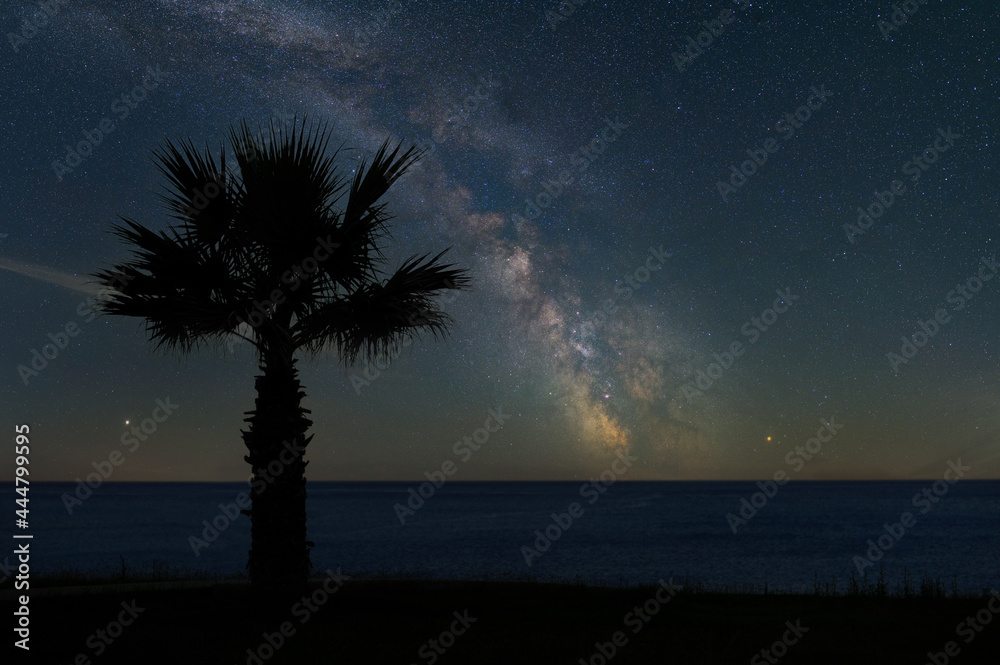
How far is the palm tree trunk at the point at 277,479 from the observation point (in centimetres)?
1177

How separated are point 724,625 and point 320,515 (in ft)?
317

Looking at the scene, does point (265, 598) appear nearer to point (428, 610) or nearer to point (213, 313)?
point (428, 610)

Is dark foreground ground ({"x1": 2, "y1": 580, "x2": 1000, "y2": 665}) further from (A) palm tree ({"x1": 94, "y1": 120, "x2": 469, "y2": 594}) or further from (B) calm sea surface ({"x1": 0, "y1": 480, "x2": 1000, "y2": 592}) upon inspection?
(B) calm sea surface ({"x1": 0, "y1": 480, "x2": 1000, "y2": 592})

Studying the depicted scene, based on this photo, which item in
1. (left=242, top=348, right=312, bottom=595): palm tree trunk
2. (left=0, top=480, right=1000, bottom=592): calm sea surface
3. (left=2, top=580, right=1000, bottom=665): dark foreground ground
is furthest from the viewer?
(left=0, top=480, right=1000, bottom=592): calm sea surface

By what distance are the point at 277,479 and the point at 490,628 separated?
13.7 ft

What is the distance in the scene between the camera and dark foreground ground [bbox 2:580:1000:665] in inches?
356

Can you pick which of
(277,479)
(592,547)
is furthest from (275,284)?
(592,547)

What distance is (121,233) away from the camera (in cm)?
1185

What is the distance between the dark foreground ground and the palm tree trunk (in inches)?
24.3

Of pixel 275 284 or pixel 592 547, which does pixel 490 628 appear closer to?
pixel 275 284

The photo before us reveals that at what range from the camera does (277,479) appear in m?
11.9

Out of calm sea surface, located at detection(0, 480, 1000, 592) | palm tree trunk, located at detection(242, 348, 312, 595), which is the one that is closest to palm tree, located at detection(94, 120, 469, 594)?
palm tree trunk, located at detection(242, 348, 312, 595)

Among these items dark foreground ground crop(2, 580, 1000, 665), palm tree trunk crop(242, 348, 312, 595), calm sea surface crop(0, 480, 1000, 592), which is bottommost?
dark foreground ground crop(2, 580, 1000, 665)

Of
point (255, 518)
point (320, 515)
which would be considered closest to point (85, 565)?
point (255, 518)
